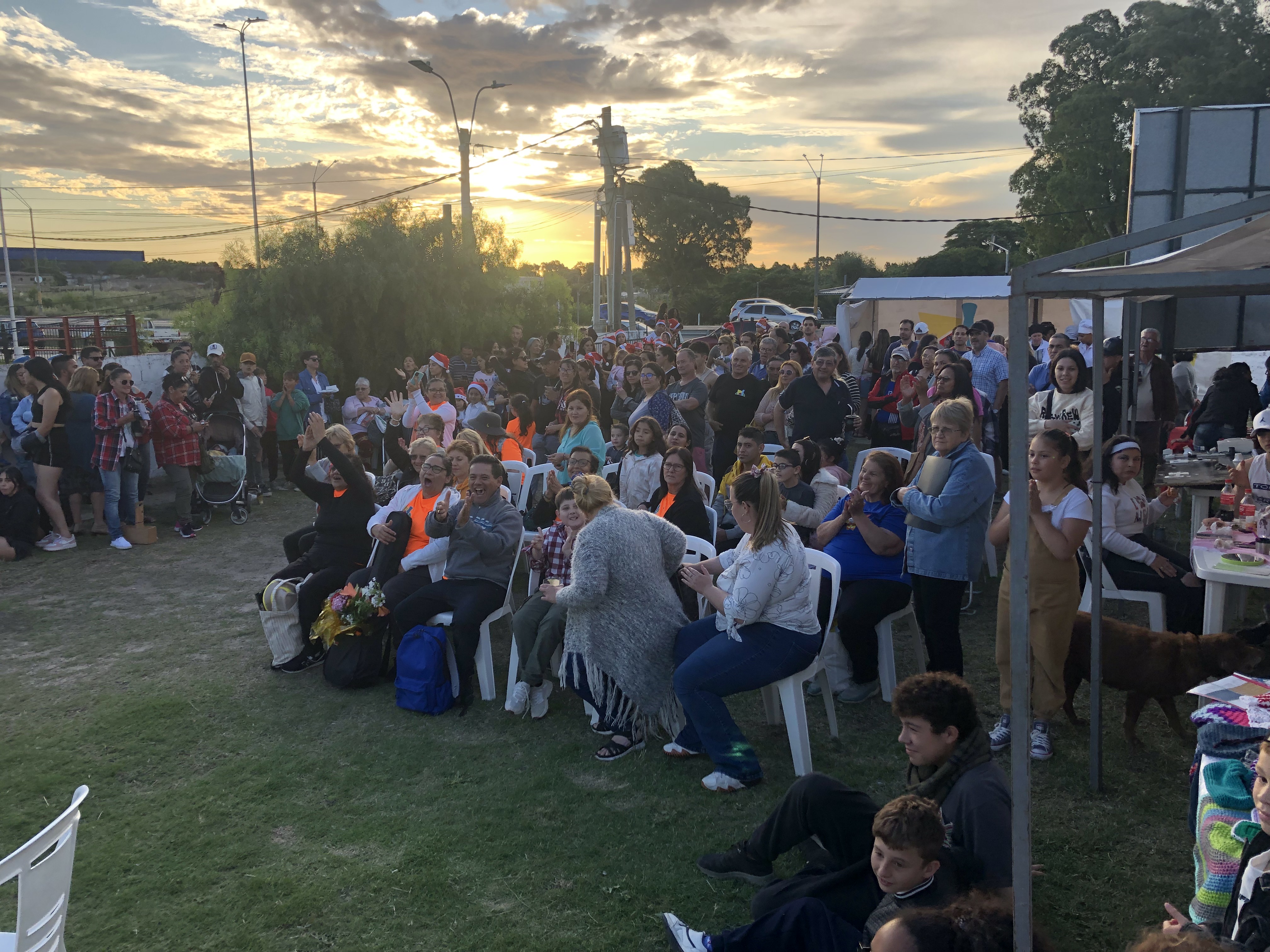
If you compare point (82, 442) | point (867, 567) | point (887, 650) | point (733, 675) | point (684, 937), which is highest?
point (82, 442)

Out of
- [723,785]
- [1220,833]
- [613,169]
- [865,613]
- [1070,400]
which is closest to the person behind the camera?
[1220,833]

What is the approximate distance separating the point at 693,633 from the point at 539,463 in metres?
4.57

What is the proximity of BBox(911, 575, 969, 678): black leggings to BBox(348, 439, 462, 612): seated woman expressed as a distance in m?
2.64

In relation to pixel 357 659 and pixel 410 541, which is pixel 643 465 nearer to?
pixel 410 541

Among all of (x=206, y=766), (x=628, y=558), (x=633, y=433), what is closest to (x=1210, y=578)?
(x=628, y=558)

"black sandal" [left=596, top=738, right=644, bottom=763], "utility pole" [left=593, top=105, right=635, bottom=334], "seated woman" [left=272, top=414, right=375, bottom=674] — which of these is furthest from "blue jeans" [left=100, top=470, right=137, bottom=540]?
"utility pole" [left=593, top=105, right=635, bottom=334]

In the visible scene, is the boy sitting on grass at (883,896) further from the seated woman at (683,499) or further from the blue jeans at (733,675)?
the seated woman at (683,499)

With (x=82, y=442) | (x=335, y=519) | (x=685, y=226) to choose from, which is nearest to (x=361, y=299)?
(x=82, y=442)

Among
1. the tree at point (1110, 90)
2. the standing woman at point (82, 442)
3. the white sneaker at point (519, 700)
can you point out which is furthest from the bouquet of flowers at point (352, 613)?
the tree at point (1110, 90)

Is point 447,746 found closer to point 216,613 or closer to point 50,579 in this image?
point 216,613

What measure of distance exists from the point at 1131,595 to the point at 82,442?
8691 mm

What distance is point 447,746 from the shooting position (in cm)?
436

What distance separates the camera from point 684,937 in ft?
9.09

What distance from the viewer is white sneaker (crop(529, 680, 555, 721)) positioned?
4.67 m
